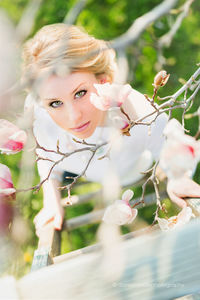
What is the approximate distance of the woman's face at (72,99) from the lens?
0.75m

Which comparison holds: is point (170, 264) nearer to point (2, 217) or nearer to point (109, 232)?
point (109, 232)

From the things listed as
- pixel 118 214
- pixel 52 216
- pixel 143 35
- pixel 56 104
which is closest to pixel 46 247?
pixel 52 216

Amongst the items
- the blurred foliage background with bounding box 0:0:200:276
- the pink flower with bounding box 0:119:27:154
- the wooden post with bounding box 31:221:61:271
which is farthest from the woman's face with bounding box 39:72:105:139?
the blurred foliage background with bounding box 0:0:200:276

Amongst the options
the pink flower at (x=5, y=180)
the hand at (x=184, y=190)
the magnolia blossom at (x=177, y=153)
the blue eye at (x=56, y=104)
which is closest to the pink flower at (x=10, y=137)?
the pink flower at (x=5, y=180)

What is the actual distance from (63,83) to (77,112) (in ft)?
0.28

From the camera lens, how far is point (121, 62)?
1.49 feet

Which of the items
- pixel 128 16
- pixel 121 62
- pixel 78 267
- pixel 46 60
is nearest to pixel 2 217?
pixel 78 267

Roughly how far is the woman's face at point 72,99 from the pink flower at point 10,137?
0.41ft

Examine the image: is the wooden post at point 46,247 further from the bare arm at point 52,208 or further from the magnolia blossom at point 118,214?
the magnolia blossom at point 118,214

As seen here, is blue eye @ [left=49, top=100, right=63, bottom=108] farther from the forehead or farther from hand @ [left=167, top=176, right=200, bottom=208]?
hand @ [left=167, top=176, right=200, bottom=208]

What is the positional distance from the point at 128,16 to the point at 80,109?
4.37ft

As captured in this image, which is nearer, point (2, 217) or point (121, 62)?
point (121, 62)

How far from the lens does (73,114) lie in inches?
31.6

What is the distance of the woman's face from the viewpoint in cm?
75
